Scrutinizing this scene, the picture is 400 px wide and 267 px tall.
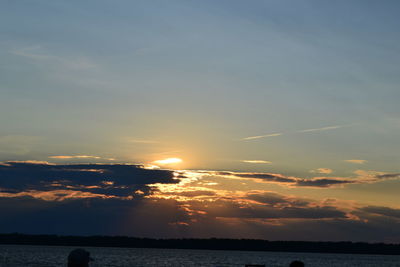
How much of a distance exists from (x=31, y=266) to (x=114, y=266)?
25518 millimetres

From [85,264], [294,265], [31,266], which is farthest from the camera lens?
[31,266]

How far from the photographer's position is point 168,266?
182 metres

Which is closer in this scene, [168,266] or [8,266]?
[8,266]

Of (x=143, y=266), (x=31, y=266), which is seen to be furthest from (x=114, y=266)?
(x=31, y=266)

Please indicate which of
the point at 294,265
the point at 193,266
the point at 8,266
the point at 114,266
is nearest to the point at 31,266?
the point at 8,266

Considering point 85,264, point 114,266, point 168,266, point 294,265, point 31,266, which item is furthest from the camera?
point 168,266

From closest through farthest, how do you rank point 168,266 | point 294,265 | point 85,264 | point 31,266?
point 85,264
point 294,265
point 31,266
point 168,266

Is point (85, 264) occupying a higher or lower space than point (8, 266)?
higher

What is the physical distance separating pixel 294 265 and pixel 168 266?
164 metres

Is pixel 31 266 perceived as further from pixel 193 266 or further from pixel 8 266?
pixel 193 266

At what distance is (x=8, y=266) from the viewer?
155 m

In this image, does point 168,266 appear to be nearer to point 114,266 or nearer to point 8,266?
point 114,266

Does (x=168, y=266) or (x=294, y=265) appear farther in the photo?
(x=168, y=266)

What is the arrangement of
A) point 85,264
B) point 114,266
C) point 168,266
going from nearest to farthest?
point 85,264, point 114,266, point 168,266
